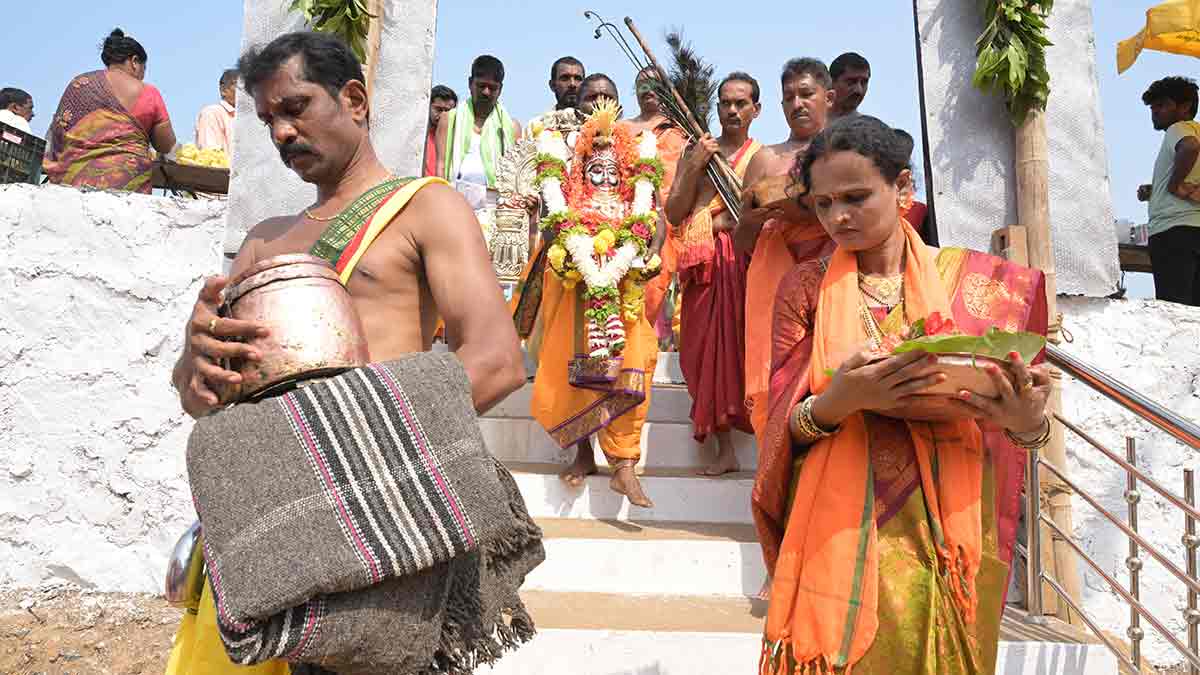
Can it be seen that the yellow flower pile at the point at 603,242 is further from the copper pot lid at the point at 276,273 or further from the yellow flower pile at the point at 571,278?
the copper pot lid at the point at 276,273

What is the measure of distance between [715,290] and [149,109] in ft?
13.6

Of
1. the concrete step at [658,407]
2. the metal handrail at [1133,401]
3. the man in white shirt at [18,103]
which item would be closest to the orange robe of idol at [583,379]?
the concrete step at [658,407]

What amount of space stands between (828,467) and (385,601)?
1.38 metres

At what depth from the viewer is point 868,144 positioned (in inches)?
96.2

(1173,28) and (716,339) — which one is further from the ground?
(1173,28)

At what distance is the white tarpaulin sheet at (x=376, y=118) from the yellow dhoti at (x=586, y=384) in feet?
4.27

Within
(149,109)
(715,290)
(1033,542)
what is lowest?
(1033,542)

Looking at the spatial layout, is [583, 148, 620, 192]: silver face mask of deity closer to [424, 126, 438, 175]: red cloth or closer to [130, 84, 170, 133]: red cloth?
[424, 126, 438, 175]: red cloth

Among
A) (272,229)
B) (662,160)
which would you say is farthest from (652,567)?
(662,160)

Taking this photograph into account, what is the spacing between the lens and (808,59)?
5172 millimetres

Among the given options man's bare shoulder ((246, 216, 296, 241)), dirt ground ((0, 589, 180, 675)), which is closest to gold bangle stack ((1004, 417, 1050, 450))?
man's bare shoulder ((246, 216, 296, 241))

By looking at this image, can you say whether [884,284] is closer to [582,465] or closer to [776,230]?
[776,230]

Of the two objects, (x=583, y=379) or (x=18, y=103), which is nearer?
(x=583, y=379)

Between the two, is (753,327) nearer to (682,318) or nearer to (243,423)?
(682,318)
